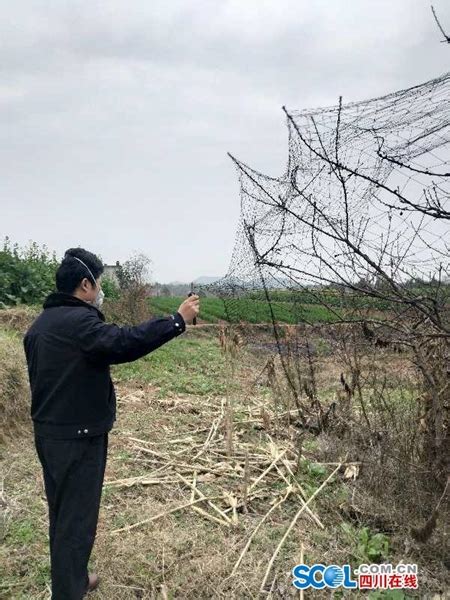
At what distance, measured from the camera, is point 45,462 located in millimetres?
2537

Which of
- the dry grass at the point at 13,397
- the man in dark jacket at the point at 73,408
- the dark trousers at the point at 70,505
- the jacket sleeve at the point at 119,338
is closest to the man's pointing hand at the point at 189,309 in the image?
the man in dark jacket at the point at 73,408

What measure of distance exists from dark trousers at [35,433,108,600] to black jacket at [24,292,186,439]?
0.08 m

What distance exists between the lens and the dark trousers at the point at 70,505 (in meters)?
2.45

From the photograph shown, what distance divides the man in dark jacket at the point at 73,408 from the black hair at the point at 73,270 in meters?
0.07

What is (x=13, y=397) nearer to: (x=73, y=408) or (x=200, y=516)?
(x=200, y=516)

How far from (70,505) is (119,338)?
85 centimetres

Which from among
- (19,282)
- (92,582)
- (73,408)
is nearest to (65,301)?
(73,408)

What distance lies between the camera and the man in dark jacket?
2398mm

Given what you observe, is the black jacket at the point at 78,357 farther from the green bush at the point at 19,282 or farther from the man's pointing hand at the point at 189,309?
the green bush at the point at 19,282

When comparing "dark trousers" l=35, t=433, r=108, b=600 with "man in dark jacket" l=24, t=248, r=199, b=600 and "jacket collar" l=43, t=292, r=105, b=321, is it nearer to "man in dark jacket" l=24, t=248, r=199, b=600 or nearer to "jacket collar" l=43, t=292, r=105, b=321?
"man in dark jacket" l=24, t=248, r=199, b=600

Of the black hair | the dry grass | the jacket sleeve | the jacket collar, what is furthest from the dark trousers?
the dry grass

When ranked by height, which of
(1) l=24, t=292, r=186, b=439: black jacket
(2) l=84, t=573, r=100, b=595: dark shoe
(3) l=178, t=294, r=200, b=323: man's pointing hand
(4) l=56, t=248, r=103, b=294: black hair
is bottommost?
(2) l=84, t=573, r=100, b=595: dark shoe

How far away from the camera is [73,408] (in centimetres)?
245

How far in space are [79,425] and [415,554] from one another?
2071 mm
